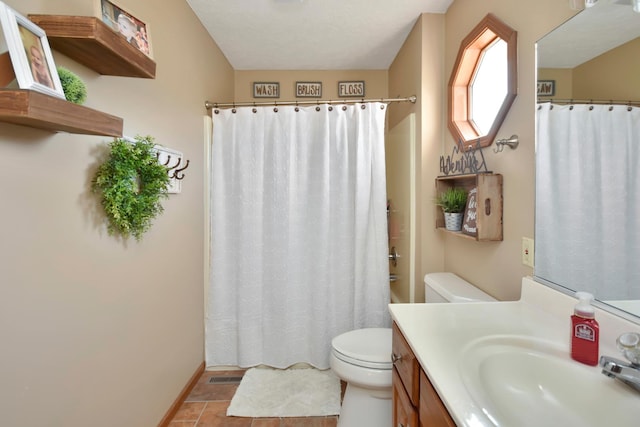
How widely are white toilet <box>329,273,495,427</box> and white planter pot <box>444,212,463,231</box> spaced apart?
1.01 feet

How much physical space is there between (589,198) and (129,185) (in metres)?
1.60

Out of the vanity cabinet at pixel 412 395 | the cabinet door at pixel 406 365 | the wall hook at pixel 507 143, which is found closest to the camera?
the vanity cabinet at pixel 412 395

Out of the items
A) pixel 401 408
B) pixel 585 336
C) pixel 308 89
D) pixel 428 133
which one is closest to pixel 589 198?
pixel 585 336

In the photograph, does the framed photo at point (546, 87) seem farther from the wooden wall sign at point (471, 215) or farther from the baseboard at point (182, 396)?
the baseboard at point (182, 396)

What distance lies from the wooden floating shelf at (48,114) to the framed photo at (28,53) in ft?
0.16

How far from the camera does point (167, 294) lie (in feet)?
5.39

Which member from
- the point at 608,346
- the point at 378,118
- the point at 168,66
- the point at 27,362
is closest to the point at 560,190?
the point at 608,346

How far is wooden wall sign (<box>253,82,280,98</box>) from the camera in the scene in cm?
277

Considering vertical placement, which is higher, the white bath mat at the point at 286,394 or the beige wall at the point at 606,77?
the beige wall at the point at 606,77

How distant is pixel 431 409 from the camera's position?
79 cm

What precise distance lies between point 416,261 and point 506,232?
73cm

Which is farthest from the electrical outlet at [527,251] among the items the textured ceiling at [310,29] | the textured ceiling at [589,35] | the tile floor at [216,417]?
the textured ceiling at [310,29]

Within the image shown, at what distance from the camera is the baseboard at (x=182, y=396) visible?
162cm

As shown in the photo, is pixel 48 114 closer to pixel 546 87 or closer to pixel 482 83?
pixel 546 87
